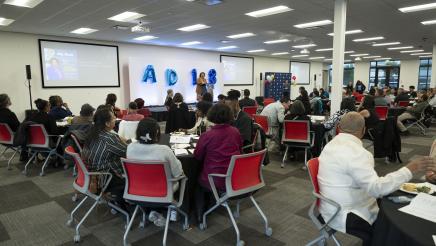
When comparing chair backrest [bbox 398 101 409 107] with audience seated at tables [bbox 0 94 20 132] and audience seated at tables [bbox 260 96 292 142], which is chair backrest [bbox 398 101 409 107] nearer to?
audience seated at tables [bbox 260 96 292 142]

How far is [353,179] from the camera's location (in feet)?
5.48

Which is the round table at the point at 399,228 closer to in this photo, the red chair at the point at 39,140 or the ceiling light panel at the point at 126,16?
the red chair at the point at 39,140

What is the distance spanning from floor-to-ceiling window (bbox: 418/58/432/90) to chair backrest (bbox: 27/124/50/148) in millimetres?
21742

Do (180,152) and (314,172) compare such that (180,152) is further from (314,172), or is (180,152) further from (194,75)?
(194,75)

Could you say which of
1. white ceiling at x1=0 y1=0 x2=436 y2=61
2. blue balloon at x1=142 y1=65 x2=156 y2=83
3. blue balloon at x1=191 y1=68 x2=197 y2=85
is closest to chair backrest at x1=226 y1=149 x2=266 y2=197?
white ceiling at x1=0 y1=0 x2=436 y2=61

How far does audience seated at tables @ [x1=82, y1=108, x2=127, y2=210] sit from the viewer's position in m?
2.65

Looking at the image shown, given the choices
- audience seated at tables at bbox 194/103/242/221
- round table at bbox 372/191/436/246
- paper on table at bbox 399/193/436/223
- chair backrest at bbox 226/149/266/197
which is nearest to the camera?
round table at bbox 372/191/436/246

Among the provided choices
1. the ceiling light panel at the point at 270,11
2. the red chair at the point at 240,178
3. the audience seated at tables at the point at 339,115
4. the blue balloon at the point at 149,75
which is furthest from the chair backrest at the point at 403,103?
the red chair at the point at 240,178

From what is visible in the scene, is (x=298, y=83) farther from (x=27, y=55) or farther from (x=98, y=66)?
(x=27, y=55)

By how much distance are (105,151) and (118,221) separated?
2.74ft

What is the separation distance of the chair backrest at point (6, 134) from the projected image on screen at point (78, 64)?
178 inches

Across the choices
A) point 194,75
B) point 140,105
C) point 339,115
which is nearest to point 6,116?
point 140,105

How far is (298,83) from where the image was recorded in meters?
18.8

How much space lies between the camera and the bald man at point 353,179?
5.22 feet
